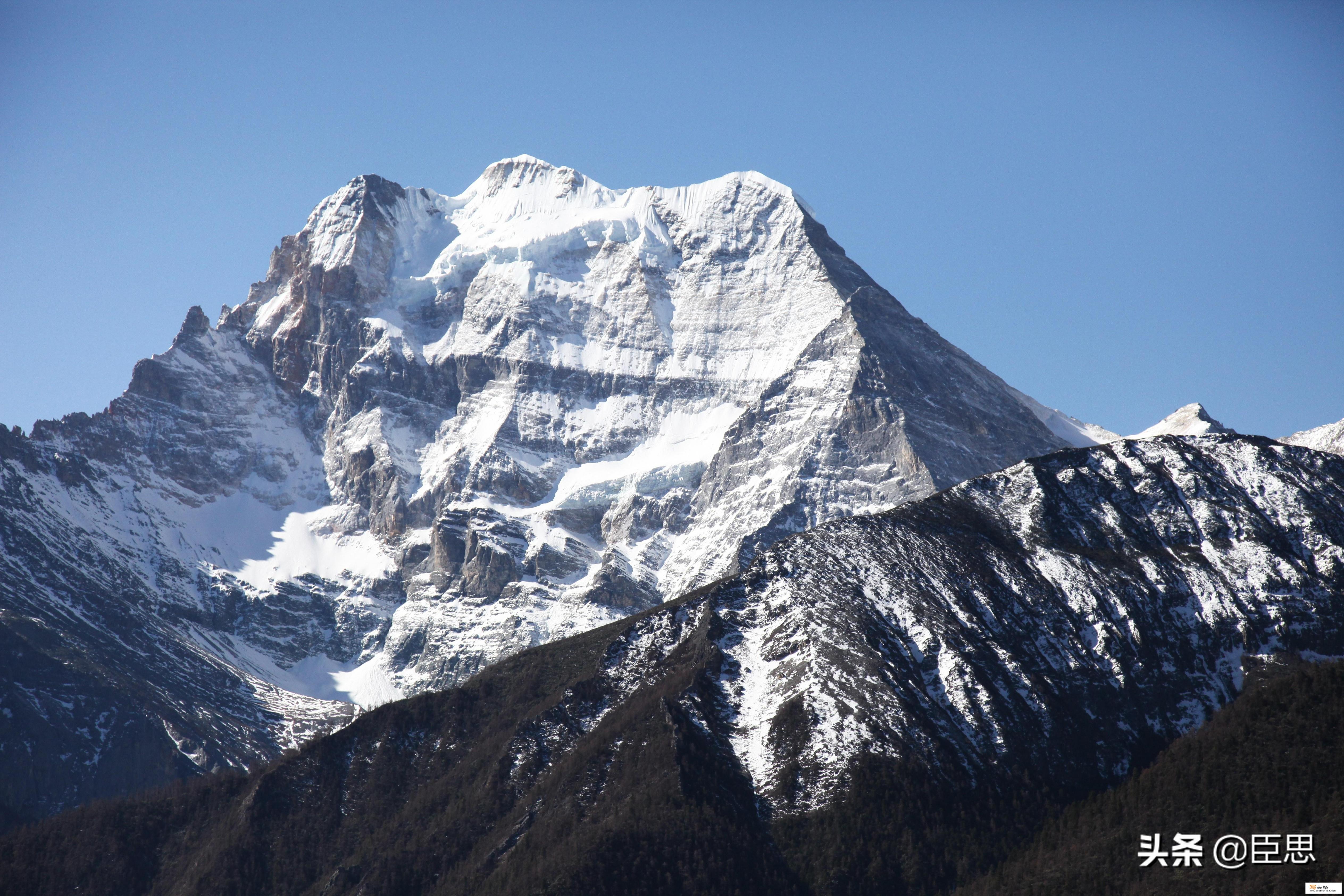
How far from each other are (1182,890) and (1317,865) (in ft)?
53.6

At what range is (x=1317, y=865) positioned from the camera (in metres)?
195

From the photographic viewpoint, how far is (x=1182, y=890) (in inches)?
7815
